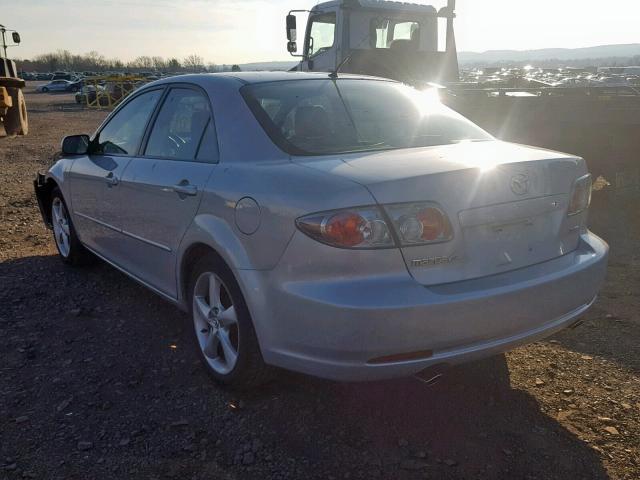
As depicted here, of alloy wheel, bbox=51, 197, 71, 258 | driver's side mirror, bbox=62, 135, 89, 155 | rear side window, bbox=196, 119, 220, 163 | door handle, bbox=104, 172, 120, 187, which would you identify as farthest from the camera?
alloy wheel, bbox=51, 197, 71, 258

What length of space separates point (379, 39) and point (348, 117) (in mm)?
7610

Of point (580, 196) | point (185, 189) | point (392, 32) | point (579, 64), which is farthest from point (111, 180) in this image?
point (579, 64)

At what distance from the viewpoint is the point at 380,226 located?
2.41 m

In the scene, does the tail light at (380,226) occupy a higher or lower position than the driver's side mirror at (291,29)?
lower

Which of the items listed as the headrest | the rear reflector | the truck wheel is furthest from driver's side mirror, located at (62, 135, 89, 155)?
the truck wheel

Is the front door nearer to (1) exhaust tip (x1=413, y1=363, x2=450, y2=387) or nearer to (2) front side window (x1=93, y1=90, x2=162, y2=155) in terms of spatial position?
(2) front side window (x1=93, y1=90, x2=162, y2=155)

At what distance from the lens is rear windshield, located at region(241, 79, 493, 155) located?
312 centimetres

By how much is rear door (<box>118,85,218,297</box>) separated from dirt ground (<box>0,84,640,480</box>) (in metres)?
0.54

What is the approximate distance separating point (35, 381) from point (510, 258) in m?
A: 2.55

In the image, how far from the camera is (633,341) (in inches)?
146

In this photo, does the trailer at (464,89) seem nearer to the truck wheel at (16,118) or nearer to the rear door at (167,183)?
the rear door at (167,183)

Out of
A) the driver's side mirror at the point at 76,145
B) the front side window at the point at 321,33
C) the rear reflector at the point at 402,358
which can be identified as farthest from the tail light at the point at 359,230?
the front side window at the point at 321,33

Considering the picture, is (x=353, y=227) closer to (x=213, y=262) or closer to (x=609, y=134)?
(x=213, y=262)

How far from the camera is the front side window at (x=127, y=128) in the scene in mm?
4117
